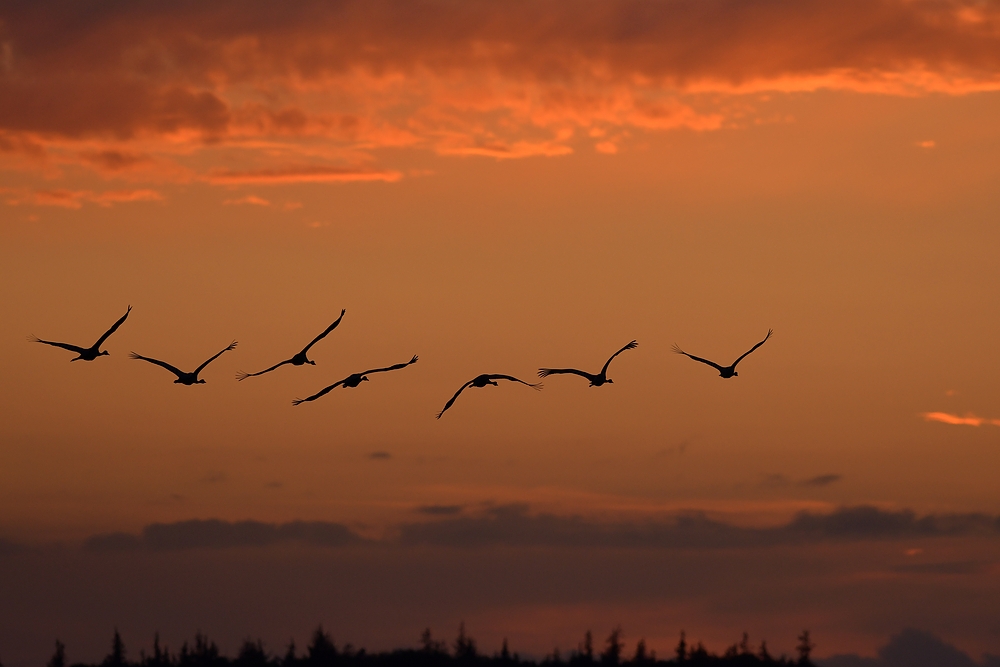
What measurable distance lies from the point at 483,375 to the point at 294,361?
16.4 meters

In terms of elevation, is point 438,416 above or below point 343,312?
below

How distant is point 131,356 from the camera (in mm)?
133875

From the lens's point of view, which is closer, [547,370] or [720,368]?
[547,370]

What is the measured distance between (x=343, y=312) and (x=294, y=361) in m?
9.88

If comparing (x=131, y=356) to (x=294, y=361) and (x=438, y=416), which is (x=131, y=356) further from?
(x=438, y=416)

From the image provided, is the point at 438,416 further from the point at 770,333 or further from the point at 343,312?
the point at 770,333

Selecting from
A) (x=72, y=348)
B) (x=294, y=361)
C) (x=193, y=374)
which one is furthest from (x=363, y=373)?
(x=72, y=348)

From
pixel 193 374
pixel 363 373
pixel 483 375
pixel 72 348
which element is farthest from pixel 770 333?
pixel 72 348

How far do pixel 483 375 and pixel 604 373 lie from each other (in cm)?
1078

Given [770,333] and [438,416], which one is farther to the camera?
[770,333]

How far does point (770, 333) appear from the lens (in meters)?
144

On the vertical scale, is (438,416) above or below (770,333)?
below

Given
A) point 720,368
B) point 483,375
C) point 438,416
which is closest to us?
point 438,416

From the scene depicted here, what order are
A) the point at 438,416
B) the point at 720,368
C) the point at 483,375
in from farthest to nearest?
the point at 720,368
the point at 483,375
the point at 438,416
